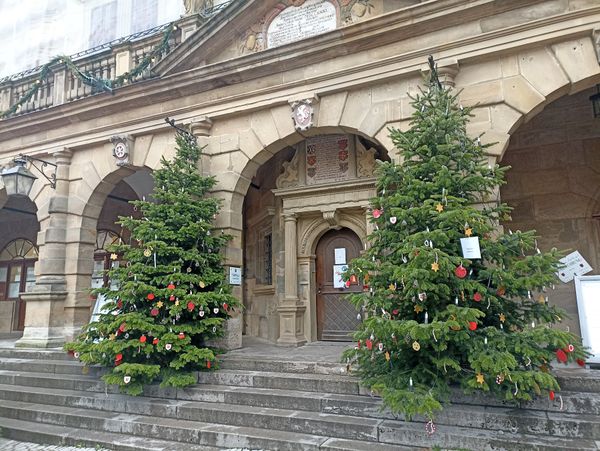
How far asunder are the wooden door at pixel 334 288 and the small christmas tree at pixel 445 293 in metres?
3.61

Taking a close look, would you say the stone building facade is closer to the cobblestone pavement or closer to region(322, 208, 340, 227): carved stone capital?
region(322, 208, 340, 227): carved stone capital

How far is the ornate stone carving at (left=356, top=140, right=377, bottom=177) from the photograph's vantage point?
27.0ft

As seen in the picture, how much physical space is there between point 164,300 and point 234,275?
1.39 m

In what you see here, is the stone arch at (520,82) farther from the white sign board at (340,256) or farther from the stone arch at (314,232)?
the white sign board at (340,256)

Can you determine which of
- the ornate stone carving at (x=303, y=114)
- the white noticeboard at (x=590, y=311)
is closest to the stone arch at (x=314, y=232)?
the ornate stone carving at (x=303, y=114)

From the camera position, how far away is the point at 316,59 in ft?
22.8

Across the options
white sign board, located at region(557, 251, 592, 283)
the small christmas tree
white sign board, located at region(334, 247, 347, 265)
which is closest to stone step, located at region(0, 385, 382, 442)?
the small christmas tree

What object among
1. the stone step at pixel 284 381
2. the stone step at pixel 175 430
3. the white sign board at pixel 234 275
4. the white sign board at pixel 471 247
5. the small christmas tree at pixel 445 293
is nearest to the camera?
the small christmas tree at pixel 445 293

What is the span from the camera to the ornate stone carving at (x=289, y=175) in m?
8.91

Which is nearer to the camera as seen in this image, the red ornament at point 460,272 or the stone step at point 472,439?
the stone step at point 472,439

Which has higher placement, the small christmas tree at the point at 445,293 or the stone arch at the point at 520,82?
the stone arch at the point at 520,82

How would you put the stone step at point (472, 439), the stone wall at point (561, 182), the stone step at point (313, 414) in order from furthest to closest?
1. the stone wall at point (561, 182)
2. the stone step at point (313, 414)
3. the stone step at point (472, 439)

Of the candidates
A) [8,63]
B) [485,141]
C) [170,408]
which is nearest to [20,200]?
[8,63]

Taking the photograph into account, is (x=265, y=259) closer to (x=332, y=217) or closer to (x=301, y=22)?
(x=332, y=217)
